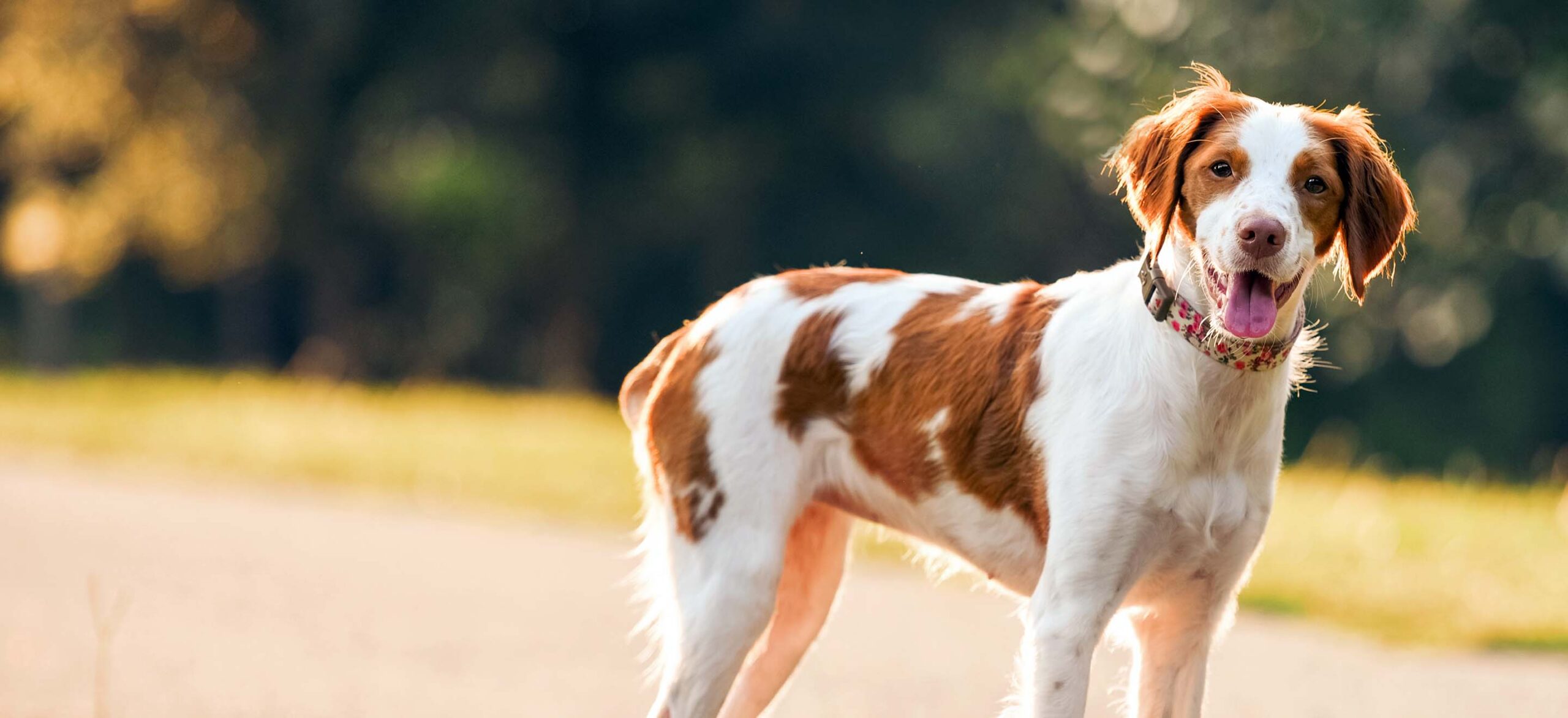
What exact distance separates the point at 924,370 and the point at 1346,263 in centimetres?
107

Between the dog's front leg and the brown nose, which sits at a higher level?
the brown nose

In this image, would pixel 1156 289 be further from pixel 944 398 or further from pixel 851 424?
pixel 851 424

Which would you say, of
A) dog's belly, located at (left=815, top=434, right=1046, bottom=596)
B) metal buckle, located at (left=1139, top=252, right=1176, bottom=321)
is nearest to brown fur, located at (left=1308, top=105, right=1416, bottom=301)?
metal buckle, located at (left=1139, top=252, right=1176, bottom=321)

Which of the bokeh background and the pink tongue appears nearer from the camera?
the pink tongue

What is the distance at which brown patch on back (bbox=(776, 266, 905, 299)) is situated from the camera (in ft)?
14.9

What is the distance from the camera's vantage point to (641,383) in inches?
190

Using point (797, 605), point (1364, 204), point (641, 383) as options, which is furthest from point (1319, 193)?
point (641, 383)

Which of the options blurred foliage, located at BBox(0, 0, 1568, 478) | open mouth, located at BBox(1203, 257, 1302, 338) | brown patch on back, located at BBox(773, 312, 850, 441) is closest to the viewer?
open mouth, located at BBox(1203, 257, 1302, 338)

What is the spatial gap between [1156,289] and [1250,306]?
296mm

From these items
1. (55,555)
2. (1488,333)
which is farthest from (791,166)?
(55,555)

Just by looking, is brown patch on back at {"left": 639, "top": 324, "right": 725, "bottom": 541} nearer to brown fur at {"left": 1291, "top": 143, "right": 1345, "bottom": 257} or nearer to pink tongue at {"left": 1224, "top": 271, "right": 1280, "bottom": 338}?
pink tongue at {"left": 1224, "top": 271, "right": 1280, "bottom": 338}

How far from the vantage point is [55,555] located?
368 inches

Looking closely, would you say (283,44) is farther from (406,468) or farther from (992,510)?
(992,510)

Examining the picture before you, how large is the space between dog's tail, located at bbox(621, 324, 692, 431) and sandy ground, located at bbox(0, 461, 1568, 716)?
1563 mm
